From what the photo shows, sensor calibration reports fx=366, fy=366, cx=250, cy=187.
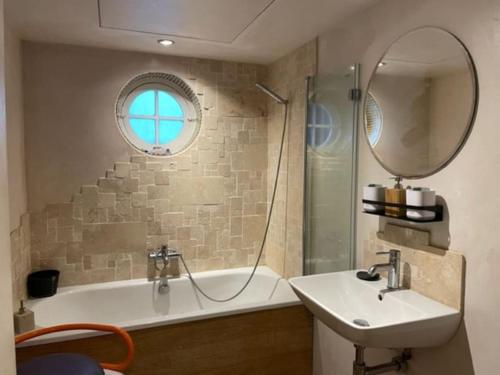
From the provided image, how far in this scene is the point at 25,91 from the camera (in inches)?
103

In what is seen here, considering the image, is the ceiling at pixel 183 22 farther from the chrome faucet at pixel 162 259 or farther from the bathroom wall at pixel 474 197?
the chrome faucet at pixel 162 259

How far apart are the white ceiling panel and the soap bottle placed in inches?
45.3

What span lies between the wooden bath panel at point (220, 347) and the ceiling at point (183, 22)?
5.87 feet

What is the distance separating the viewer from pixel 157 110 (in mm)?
2965

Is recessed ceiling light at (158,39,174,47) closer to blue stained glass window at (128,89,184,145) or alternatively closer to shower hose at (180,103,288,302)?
blue stained glass window at (128,89,184,145)

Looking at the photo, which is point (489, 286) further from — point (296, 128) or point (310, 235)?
point (296, 128)

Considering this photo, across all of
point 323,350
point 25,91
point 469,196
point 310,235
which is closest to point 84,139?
point 25,91

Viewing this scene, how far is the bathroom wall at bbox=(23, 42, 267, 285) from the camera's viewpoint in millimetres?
2680

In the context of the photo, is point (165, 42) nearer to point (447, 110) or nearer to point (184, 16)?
point (184, 16)

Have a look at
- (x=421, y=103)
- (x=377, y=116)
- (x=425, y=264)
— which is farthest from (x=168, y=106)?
(x=425, y=264)

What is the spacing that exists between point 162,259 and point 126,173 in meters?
0.75

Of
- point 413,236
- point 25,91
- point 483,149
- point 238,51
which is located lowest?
point 413,236

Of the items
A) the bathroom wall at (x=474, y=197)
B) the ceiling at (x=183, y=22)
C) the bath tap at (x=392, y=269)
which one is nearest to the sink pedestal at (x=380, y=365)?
the bathroom wall at (x=474, y=197)

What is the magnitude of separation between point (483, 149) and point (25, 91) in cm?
282
